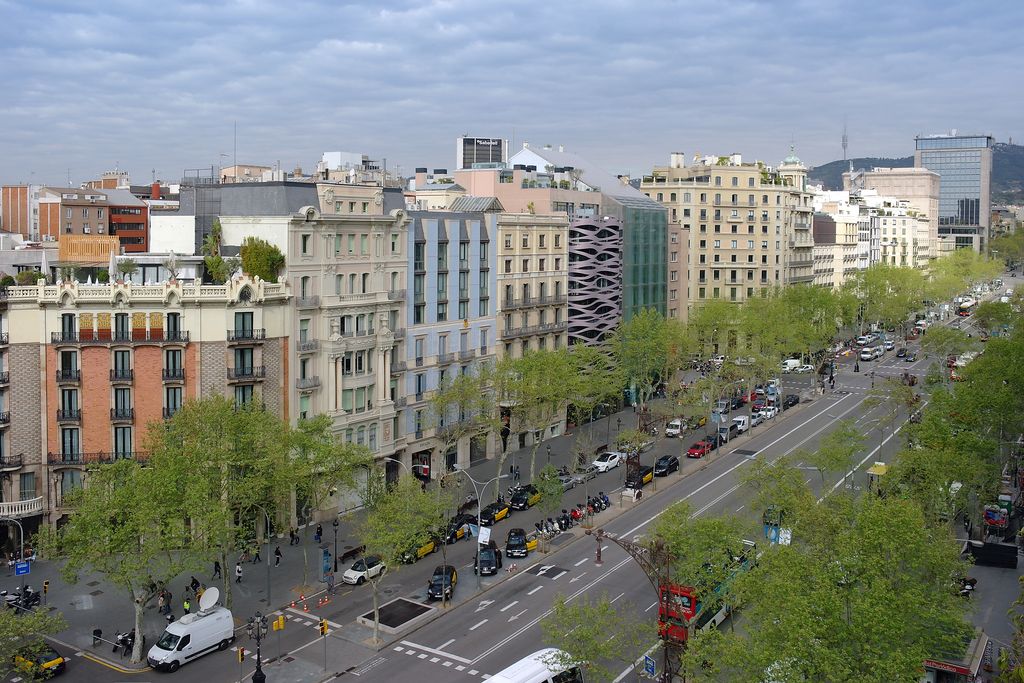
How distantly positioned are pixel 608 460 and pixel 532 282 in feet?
69.2

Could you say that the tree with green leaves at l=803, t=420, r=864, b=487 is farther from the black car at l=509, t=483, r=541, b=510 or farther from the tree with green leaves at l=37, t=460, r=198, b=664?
the tree with green leaves at l=37, t=460, r=198, b=664

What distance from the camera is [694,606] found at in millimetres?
55250

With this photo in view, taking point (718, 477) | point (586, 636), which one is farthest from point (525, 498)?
point (586, 636)

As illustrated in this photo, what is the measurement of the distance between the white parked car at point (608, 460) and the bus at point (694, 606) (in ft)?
118

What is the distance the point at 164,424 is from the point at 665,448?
53.2m

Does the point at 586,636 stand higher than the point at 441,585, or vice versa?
the point at 586,636

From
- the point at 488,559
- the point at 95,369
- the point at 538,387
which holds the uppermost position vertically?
the point at 95,369

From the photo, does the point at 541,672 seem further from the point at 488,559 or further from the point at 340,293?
the point at 340,293

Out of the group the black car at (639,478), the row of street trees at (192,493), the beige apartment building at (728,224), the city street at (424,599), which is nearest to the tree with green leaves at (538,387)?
the city street at (424,599)

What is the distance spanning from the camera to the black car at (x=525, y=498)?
8200 cm

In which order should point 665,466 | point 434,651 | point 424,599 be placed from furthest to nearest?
point 665,466 < point 424,599 < point 434,651

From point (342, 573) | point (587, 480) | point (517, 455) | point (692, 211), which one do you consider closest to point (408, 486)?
point (342, 573)

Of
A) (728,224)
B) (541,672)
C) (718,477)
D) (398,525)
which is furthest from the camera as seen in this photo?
(728,224)

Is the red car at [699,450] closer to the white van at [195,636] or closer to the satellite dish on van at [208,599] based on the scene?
the white van at [195,636]
